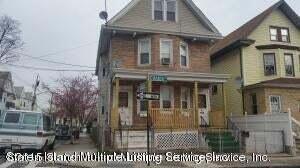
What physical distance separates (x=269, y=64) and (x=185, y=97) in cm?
743

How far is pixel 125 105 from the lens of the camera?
68.2 ft

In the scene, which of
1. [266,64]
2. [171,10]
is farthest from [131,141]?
[266,64]

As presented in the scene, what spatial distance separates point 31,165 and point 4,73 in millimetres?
54460

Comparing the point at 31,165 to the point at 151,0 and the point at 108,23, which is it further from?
the point at 151,0

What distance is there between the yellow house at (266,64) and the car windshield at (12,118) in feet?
48.2

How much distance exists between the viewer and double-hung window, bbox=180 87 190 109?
22.0 meters

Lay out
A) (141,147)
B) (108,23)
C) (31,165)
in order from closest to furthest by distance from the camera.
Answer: (31,165) < (141,147) < (108,23)

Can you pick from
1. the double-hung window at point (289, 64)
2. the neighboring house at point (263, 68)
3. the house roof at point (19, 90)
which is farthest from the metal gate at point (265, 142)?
the house roof at point (19, 90)

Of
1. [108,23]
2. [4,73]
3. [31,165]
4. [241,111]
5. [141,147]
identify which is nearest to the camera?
[31,165]

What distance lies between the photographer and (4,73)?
6297 centimetres

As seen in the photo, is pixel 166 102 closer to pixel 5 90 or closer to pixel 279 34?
pixel 279 34

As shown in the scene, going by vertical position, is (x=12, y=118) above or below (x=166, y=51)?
below

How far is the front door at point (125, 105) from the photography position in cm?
2056

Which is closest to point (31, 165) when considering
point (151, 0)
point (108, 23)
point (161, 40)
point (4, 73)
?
point (108, 23)
